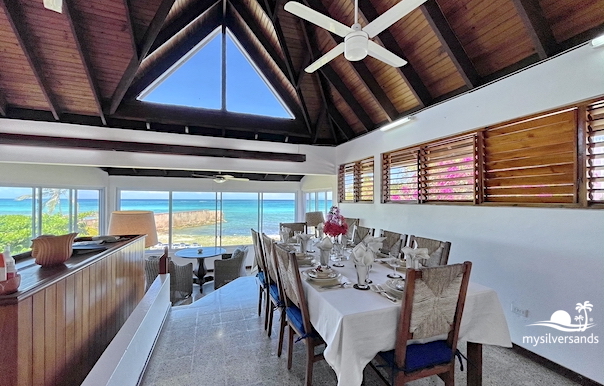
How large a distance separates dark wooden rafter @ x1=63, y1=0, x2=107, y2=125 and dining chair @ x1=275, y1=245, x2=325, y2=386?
12.5 feet

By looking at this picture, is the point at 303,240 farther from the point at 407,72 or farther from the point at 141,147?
the point at 141,147

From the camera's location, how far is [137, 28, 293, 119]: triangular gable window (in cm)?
501

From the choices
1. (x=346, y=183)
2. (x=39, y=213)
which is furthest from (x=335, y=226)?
(x=39, y=213)

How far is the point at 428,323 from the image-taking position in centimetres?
171

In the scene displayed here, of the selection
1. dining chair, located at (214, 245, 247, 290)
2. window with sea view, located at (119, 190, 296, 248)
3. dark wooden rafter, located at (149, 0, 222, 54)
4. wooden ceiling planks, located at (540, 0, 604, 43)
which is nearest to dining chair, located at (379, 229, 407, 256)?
wooden ceiling planks, located at (540, 0, 604, 43)

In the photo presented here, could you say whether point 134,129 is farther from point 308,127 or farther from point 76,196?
point 308,127

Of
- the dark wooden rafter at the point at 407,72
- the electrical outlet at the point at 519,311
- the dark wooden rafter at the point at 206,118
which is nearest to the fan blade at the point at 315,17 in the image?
the dark wooden rafter at the point at 407,72

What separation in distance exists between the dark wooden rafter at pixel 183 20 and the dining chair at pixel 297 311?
12.7 ft

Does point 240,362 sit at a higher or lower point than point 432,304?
lower

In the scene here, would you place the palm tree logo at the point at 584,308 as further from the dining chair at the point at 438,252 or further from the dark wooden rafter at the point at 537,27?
the dark wooden rafter at the point at 537,27

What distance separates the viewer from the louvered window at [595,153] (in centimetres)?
222

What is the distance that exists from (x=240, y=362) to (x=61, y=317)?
62.4 inches

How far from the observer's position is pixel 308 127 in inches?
235

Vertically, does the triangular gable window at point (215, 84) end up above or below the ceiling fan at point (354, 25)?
above
